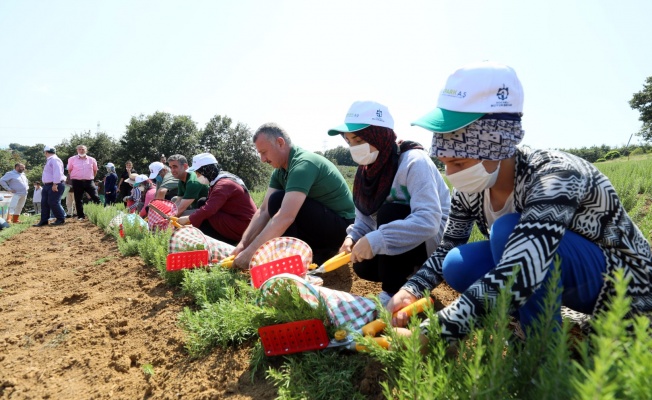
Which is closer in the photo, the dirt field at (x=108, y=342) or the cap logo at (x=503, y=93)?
the cap logo at (x=503, y=93)

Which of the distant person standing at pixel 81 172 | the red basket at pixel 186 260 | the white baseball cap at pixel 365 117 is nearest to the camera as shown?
the white baseball cap at pixel 365 117

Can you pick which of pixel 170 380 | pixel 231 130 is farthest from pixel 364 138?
pixel 231 130

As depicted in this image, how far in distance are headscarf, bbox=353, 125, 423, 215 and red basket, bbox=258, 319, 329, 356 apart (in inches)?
41.1

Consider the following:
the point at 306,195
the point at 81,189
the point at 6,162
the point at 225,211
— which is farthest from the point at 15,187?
the point at 6,162

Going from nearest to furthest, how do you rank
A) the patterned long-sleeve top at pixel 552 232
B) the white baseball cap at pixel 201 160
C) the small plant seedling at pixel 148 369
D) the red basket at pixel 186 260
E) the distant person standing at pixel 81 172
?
the patterned long-sleeve top at pixel 552 232 < the small plant seedling at pixel 148 369 < the red basket at pixel 186 260 < the white baseball cap at pixel 201 160 < the distant person standing at pixel 81 172

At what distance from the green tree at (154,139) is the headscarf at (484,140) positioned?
3856 centimetres

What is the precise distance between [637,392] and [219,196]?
3783mm

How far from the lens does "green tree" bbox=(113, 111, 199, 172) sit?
1503 inches

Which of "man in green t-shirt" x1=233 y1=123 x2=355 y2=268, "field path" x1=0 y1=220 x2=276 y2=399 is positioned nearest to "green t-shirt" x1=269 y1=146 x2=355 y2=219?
"man in green t-shirt" x1=233 y1=123 x2=355 y2=268

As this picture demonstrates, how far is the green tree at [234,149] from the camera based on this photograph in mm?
38750

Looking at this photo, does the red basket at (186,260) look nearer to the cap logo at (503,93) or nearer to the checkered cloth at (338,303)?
the checkered cloth at (338,303)

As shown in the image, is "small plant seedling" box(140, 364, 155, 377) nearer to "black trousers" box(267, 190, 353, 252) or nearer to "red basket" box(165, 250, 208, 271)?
"red basket" box(165, 250, 208, 271)

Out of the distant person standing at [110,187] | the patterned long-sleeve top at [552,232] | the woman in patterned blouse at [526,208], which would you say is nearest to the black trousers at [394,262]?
the patterned long-sleeve top at [552,232]

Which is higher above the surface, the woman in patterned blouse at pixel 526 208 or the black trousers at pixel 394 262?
the woman in patterned blouse at pixel 526 208
